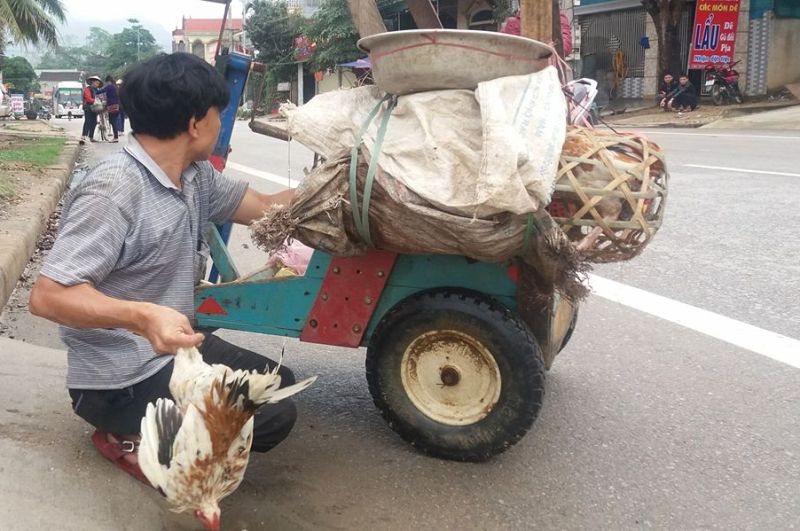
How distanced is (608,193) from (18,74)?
7402 centimetres

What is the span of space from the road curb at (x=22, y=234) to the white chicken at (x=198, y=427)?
271 centimetres

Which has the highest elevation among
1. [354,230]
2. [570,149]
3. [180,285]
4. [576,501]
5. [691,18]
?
[691,18]

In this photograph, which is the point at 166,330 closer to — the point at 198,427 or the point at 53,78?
the point at 198,427

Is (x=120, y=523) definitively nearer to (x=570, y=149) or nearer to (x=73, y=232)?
(x=73, y=232)

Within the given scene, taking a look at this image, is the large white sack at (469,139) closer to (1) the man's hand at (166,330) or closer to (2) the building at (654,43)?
(1) the man's hand at (166,330)

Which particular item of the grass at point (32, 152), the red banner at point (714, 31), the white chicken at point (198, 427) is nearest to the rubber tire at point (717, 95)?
the red banner at point (714, 31)

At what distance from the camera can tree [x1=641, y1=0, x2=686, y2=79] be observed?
2123cm

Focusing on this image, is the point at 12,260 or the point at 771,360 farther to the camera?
the point at 12,260

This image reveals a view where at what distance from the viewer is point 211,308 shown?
2.86 m

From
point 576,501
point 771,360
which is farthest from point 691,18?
point 576,501

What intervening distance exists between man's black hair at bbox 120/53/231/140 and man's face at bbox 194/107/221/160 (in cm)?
2

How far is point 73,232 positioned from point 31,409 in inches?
38.6

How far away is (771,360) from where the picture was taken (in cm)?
355

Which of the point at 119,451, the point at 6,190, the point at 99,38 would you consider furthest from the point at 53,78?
the point at 119,451
